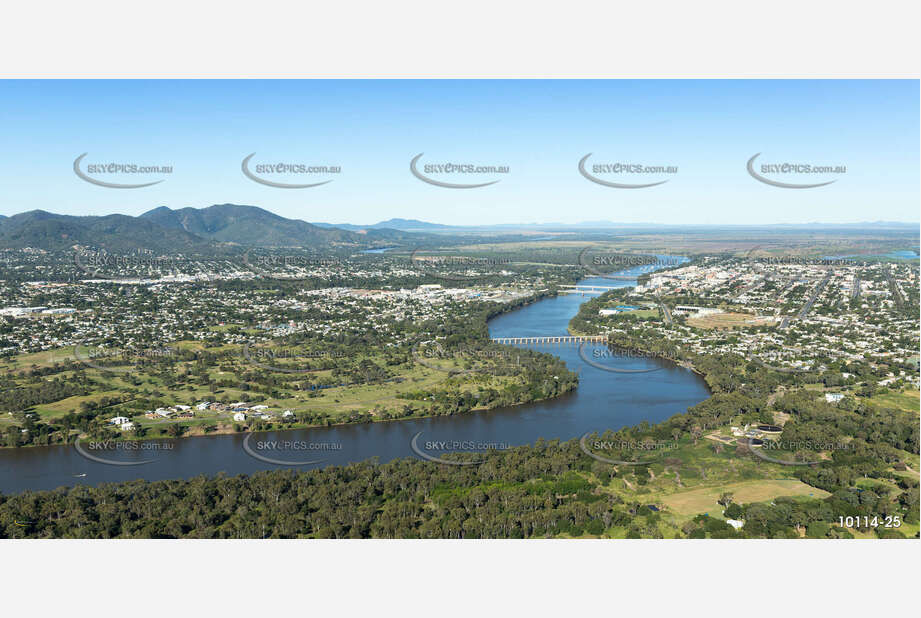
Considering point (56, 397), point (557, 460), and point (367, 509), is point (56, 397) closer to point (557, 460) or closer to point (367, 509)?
point (367, 509)

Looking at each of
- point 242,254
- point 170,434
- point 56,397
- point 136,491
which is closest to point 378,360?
point 170,434
